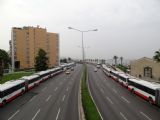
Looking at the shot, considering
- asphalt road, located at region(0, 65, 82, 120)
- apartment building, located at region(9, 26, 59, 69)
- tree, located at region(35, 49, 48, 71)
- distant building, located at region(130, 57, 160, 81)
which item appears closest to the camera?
asphalt road, located at region(0, 65, 82, 120)

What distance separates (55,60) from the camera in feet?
487

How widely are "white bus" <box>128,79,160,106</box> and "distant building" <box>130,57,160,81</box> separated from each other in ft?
99.3

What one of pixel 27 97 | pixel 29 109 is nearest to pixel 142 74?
pixel 27 97

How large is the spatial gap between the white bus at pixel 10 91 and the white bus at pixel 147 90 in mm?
21934

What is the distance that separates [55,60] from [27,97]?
105 meters

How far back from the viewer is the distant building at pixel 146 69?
76181 millimetres

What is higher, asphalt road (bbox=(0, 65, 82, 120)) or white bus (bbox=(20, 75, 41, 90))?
white bus (bbox=(20, 75, 41, 90))

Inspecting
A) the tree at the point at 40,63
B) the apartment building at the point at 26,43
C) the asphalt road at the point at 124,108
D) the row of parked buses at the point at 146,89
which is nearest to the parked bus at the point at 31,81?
the asphalt road at the point at 124,108

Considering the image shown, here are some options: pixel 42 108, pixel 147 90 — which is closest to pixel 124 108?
pixel 147 90

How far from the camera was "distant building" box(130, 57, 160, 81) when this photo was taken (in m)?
76.2

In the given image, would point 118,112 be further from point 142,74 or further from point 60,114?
point 142,74

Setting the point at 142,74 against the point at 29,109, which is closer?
the point at 29,109

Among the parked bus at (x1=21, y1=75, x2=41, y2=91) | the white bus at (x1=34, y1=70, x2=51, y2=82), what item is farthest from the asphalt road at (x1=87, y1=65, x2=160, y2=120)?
the white bus at (x1=34, y1=70, x2=51, y2=82)

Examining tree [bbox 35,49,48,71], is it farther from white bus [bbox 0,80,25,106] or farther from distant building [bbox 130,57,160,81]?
white bus [bbox 0,80,25,106]
